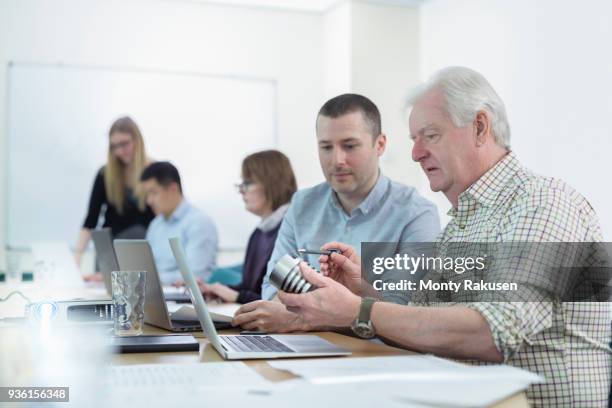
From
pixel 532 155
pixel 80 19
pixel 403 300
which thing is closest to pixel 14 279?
pixel 80 19

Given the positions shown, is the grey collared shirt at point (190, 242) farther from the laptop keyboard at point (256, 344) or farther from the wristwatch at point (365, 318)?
the wristwatch at point (365, 318)

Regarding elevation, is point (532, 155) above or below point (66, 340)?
above

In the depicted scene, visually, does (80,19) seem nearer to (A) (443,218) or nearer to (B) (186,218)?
(B) (186,218)

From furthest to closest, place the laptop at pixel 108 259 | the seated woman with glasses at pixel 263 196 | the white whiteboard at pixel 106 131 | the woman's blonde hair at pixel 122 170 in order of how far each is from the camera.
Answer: the white whiteboard at pixel 106 131 < the woman's blonde hair at pixel 122 170 < the seated woman with glasses at pixel 263 196 < the laptop at pixel 108 259

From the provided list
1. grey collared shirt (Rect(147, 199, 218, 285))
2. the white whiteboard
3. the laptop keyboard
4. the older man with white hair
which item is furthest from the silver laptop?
the white whiteboard

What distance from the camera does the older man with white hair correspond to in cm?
140

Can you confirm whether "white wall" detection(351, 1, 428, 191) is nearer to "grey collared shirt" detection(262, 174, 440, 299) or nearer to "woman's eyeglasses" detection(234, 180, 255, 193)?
"woman's eyeglasses" detection(234, 180, 255, 193)

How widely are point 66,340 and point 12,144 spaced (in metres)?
4.99

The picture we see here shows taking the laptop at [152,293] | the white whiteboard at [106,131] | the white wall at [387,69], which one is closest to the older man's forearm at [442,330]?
the laptop at [152,293]

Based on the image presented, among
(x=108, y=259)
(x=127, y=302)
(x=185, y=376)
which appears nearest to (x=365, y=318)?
(x=185, y=376)

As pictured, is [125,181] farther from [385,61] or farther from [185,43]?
[385,61]

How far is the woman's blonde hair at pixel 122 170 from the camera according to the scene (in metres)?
4.83

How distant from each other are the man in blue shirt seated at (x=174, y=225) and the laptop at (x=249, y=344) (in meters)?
2.38

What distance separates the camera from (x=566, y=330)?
152cm
